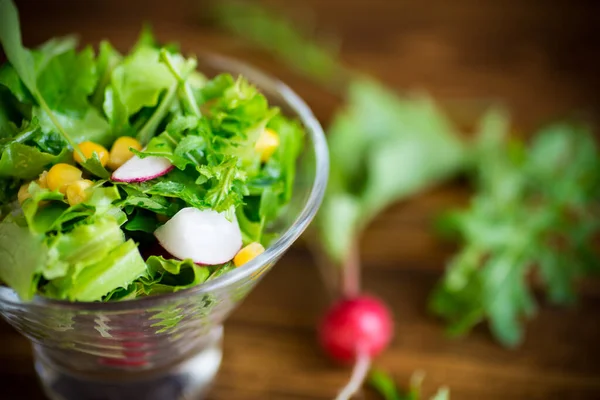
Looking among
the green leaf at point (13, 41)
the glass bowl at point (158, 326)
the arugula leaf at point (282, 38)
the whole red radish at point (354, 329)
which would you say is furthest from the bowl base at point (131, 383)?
the arugula leaf at point (282, 38)

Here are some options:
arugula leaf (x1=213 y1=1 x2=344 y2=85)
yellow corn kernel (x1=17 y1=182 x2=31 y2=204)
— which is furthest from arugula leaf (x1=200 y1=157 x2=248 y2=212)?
arugula leaf (x1=213 y1=1 x2=344 y2=85)

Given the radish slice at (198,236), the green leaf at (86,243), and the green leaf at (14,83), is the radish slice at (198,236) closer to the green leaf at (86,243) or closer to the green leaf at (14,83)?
the green leaf at (86,243)

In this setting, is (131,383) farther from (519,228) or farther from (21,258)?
(519,228)

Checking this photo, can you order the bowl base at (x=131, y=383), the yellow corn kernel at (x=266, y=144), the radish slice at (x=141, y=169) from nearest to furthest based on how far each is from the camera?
the radish slice at (x=141, y=169), the yellow corn kernel at (x=266, y=144), the bowl base at (x=131, y=383)

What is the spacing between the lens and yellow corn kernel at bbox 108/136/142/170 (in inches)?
36.5

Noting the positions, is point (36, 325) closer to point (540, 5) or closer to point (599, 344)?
point (599, 344)

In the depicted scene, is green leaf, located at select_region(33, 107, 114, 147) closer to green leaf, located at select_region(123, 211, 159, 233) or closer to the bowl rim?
green leaf, located at select_region(123, 211, 159, 233)

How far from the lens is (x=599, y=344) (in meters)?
1.33

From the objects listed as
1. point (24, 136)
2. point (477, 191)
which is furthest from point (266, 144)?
point (477, 191)

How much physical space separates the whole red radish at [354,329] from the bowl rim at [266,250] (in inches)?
12.9

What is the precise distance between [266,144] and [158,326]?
29 centimetres

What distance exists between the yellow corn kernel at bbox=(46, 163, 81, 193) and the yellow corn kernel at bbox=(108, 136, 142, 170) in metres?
0.06

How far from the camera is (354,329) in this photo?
4.08 feet

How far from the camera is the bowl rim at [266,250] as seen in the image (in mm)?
818
